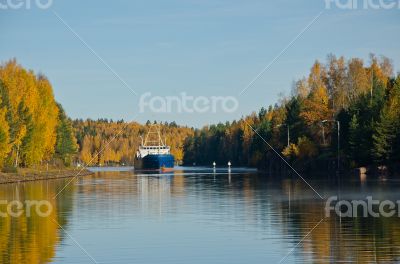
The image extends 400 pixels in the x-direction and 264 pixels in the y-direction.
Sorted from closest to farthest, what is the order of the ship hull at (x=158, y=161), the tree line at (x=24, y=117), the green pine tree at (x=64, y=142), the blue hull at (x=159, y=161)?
the tree line at (x=24, y=117) → the green pine tree at (x=64, y=142) → the ship hull at (x=158, y=161) → the blue hull at (x=159, y=161)

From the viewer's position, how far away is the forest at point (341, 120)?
99500 mm

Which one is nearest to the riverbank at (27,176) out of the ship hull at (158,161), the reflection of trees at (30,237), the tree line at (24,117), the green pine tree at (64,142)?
the tree line at (24,117)

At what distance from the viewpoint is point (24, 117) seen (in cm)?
10512

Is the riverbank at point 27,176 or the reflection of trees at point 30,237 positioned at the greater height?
the riverbank at point 27,176

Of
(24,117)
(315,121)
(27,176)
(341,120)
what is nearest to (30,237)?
(27,176)

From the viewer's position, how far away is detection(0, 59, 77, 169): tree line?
9606cm

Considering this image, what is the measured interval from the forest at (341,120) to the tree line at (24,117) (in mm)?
40693

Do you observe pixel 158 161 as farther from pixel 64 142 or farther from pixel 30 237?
pixel 30 237

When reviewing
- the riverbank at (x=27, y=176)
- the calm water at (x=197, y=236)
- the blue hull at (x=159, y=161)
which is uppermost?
the blue hull at (x=159, y=161)

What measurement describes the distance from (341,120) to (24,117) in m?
46.7

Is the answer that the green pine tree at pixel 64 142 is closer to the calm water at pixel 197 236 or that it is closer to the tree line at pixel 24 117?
the tree line at pixel 24 117

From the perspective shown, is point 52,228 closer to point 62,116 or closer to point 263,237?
point 263,237

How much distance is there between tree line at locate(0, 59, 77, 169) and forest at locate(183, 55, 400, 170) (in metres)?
40.7

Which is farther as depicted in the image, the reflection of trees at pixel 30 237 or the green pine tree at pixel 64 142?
the green pine tree at pixel 64 142
